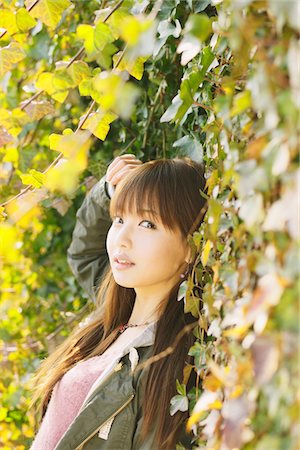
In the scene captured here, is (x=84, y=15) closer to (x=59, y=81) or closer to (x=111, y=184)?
(x=111, y=184)

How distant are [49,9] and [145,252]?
544 mm

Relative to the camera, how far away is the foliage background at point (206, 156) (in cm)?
76

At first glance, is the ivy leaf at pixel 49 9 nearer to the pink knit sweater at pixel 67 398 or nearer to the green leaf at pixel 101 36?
the green leaf at pixel 101 36

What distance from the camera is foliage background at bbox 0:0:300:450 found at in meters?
0.76

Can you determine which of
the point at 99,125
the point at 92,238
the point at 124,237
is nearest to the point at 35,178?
the point at 99,125

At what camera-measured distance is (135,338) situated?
1.73 meters

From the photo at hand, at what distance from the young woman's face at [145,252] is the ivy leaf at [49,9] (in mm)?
455

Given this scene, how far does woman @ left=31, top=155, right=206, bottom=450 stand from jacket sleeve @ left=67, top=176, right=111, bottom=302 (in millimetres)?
183

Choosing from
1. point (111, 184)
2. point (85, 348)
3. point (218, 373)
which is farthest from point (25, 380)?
point (218, 373)

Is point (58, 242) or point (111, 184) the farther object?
point (58, 242)

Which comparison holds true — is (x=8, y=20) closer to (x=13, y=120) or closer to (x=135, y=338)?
(x=13, y=120)

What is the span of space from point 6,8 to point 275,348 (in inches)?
43.7

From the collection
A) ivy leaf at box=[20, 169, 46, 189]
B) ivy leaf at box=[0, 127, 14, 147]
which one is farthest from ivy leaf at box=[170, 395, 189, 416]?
ivy leaf at box=[0, 127, 14, 147]

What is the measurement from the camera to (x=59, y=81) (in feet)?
4.93
